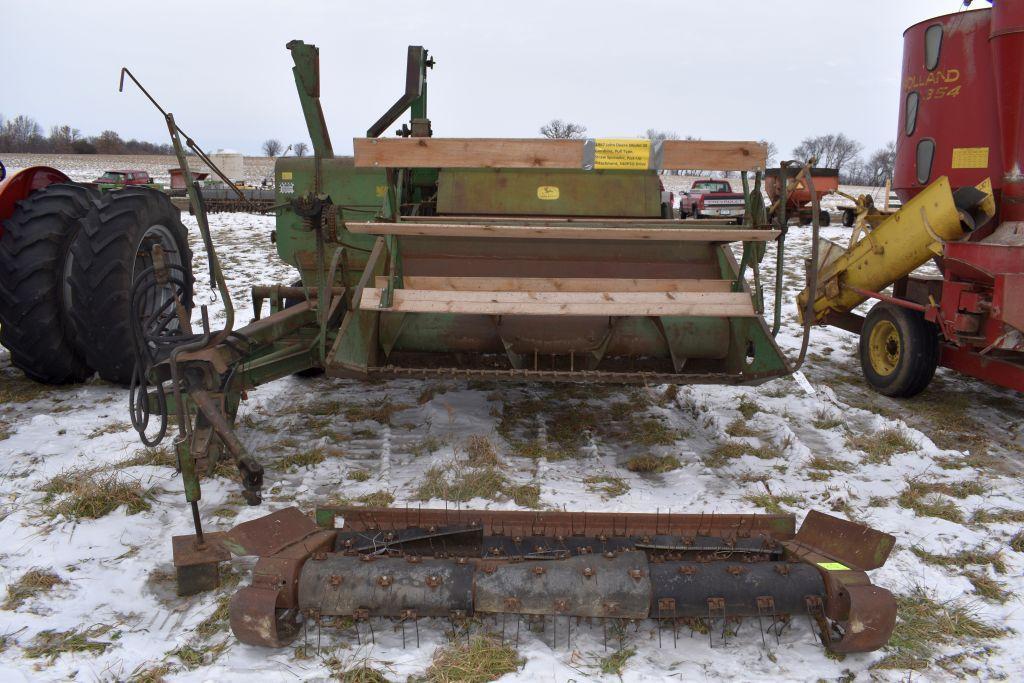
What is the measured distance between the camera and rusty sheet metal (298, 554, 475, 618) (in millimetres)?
2518

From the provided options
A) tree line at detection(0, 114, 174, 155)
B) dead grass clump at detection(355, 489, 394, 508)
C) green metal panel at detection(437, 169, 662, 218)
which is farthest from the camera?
tree line at detection(0, 114, 174, 155)

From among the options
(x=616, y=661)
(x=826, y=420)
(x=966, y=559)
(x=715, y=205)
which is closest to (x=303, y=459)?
(x=616, y=661)

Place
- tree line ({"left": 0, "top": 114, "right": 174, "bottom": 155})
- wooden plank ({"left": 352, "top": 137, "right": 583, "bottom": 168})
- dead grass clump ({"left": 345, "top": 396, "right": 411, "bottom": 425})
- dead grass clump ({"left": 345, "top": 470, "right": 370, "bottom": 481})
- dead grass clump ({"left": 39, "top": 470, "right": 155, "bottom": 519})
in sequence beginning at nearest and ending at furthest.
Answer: dead grass clump ({"left": 39, "top": 470, "right": 155, "bottom": 519})
wooden plank ({"left": 352, "top": 137, "right": 583, "bottom": 168})
dead grass clump ({"left": 345, "top": 470, "right": 370, "bottom": 481})
dead grass clump ({"left": 345, "top": 396, "right": 411, "bottom": 425})
tree line ({"left": 0, "top": 114, "right": 174, "bottom": 155})

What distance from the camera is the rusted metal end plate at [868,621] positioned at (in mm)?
2414

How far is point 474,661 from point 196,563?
48.1 inches

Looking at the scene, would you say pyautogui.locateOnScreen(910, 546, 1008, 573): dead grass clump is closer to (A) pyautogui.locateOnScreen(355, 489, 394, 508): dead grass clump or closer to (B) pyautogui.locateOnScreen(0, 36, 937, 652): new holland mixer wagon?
(B) pyautogui.locateOnScreen(0, 36, 937, 652): new holland mixer wagon

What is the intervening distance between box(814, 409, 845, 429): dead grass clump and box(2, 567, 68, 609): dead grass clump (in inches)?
180

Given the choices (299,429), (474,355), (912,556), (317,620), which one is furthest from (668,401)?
(317,620)

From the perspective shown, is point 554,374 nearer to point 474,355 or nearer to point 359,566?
point 474,355

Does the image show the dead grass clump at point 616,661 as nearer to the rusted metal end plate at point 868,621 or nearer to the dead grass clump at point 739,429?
the rusted metal end plate at point 868,621

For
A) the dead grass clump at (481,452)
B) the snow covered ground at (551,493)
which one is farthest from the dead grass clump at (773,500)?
the dead grass clump at (481,452)

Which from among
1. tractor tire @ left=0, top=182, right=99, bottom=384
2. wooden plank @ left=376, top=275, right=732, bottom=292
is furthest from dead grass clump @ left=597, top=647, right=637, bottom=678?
tractor tire @ left=0, top=182, right=99, bottom=384

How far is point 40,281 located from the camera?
478 centimetres

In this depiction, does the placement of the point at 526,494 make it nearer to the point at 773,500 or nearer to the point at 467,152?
the point at 773,500
